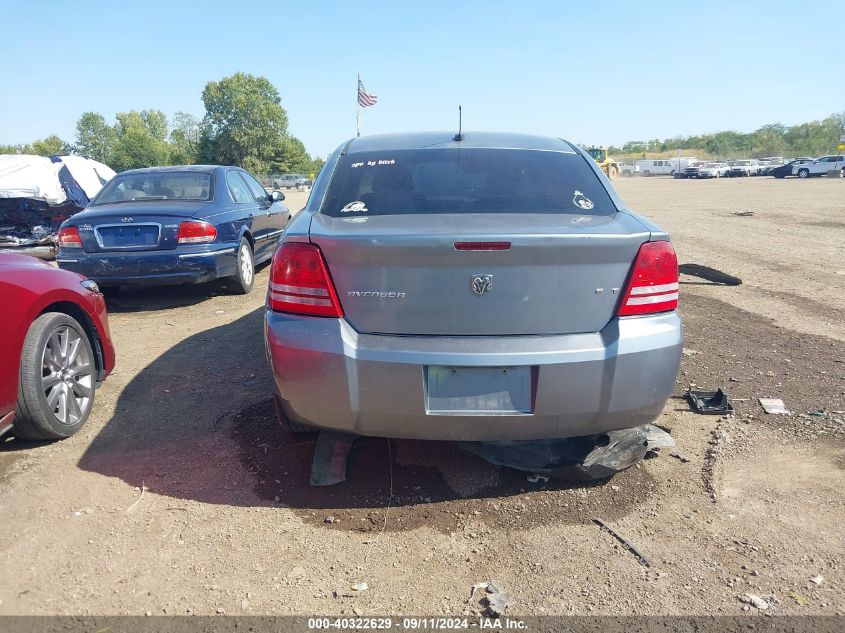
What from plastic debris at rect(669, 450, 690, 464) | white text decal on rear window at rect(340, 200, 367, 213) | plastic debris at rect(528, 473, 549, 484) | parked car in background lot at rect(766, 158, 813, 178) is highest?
white text decal on rear window at rect(340, 200, 367, 213)

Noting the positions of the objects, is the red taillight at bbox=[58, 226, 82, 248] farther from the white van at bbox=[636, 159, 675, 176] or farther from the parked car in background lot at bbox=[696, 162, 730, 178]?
the white van at bbox=[636, 159, 675, 176]

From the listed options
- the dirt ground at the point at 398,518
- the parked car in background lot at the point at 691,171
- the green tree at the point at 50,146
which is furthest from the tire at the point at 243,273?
the green tree at the point at 50,146

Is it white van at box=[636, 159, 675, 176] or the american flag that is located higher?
the american flag

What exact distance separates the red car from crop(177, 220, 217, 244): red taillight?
2587 mm

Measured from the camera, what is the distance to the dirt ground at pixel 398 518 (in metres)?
2.37

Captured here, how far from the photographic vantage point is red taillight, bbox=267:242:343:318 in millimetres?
2705

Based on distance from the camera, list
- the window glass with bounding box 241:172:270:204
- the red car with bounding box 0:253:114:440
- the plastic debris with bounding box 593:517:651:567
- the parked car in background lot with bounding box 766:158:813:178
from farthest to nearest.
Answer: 1. the parked car in background lot with bounding box 766:158:813:178
2. the window glass with bounding box 241:172:270:204
3. the red car with bounding box 0:253:114:440
4. the plastic debris with bounding box 593:517:651:567

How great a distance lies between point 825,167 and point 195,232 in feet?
176

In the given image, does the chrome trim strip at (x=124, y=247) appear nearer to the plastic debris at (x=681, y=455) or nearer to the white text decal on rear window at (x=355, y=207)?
the white text decal on rear window at (x=355, y=207)

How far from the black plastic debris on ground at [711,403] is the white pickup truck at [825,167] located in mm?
53094

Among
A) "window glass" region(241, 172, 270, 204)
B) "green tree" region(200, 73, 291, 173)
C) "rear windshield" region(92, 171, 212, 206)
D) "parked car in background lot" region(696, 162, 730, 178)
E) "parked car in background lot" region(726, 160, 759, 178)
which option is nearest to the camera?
"rear windshield" region(92, 171, 212, 206)

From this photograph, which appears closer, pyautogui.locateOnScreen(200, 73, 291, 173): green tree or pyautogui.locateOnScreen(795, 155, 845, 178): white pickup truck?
pyautogui.locateOnScreen(795, 155, 845, 178): white pickup truck

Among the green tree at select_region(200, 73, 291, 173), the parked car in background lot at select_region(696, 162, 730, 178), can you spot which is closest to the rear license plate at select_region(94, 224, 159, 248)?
the parked car in background lot at select_region(696, 162, 730, 178)

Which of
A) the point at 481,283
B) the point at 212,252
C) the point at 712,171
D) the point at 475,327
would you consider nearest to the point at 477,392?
the point at 475,327
